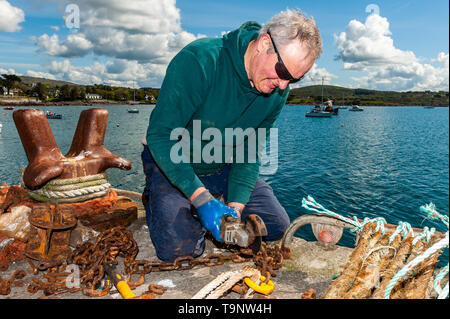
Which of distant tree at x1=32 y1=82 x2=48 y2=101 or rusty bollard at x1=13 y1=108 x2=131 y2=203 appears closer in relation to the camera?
rusty bollard at x1=13 y1=108 x2=131 y2=203

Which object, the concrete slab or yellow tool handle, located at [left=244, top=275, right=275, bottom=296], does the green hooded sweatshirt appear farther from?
yellow tool handle, located at [left=244, top=275, right=275, bottom=296]

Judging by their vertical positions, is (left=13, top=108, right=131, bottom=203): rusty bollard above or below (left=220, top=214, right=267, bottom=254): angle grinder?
above

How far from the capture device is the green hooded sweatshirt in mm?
2844

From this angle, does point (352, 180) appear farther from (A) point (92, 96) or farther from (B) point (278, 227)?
(A) point (92, 96)

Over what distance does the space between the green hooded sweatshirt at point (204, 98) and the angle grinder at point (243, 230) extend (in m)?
0.46

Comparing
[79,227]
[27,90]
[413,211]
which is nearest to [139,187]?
[413,211]

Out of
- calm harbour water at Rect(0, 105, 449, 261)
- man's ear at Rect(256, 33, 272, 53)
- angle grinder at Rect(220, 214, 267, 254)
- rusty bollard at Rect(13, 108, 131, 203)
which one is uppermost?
man's ear at Rect(256, 33, 272, 53)

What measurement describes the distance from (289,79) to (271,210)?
157 centimetres

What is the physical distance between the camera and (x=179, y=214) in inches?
128

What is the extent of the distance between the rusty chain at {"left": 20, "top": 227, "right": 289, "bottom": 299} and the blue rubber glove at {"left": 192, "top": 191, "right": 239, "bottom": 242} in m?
0.30

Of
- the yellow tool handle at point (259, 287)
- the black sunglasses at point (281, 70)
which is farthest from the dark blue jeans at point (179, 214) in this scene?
the black sunglasses at point (281, 70)

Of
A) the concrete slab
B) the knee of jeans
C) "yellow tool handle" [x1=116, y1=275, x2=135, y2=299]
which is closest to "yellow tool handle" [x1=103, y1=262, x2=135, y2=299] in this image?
"yellow tool handle" [x1=116, y1=275, x2=135, y2=299]

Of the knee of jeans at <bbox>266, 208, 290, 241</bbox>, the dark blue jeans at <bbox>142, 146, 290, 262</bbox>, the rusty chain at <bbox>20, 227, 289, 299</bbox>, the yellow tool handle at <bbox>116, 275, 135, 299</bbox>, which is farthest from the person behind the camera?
the knee of jeans at <bbox>266, 208, 290, 241</bbox>

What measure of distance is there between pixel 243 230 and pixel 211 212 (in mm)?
339
